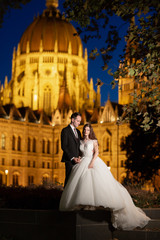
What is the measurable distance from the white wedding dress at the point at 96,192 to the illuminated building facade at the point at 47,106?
6885 cm

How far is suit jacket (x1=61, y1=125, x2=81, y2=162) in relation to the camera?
1384 cm

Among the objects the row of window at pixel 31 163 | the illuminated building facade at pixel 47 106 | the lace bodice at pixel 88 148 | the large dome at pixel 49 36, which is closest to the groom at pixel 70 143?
the lace bodice at pixel 88 148

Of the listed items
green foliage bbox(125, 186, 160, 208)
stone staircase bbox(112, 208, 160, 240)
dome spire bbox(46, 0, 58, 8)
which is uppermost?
dome spire bbox(46, 0, 58, 8)

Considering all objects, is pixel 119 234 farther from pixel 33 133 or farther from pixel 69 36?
pixel 69 36

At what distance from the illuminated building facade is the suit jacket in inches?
2694

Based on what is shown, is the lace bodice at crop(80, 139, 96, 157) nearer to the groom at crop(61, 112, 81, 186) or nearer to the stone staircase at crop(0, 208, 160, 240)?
the groom at crop(61, 112, 81, 186)

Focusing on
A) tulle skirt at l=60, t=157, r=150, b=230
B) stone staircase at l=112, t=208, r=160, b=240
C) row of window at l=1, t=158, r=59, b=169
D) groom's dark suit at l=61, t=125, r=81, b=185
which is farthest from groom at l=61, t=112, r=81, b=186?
row of window at l=1, t=158, r=59, b=169

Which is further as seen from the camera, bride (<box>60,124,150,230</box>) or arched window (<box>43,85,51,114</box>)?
arched window (<box>43,85,51,114</box>)

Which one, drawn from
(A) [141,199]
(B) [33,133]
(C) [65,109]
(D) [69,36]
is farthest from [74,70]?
(A) [141,199]

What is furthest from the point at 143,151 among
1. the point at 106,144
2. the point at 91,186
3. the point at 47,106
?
the point at 47,106

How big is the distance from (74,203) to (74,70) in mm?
100308

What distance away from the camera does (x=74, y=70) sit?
112000 millimetres

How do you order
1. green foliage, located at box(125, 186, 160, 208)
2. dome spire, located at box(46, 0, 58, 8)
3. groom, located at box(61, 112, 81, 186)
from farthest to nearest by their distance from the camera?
dome spire, located at box(46, 0, 58, 8)
green foliage, located at box(125, 186, 160, 208)
groom, located at box(61, 112, 81, 186)

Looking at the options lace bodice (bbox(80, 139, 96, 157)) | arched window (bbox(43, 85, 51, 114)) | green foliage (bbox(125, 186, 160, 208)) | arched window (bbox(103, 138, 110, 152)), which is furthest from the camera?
arched window (bbox(43, 85, 51, 114))
